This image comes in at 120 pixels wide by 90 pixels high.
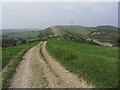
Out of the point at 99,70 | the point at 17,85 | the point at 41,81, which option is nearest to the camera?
the point at 17,85

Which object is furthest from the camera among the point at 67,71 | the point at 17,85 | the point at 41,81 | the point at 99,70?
the point at 67,71

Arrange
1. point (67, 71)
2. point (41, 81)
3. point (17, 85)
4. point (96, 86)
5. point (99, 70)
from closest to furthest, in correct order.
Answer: point (96, 86)
point (17, 85)
point (41, 81)
point (99, 70)
point (67, 71)

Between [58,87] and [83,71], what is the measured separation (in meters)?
4.06

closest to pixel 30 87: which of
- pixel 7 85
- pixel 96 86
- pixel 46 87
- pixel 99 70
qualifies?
pixel 46 87

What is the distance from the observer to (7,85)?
13.8 metres

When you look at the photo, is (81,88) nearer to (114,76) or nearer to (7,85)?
(114,76)

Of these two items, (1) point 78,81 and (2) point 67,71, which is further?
(2) point 67,71

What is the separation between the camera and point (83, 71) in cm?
1638

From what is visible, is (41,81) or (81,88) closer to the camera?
(81,88)

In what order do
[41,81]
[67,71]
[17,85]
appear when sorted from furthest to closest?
[67,71], [41,81], [17,85]

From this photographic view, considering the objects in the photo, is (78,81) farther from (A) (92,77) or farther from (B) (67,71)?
(B) (67,71)

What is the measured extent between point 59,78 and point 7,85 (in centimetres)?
448

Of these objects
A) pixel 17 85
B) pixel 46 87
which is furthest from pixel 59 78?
pixel 17 85

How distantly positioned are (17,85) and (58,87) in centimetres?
329
